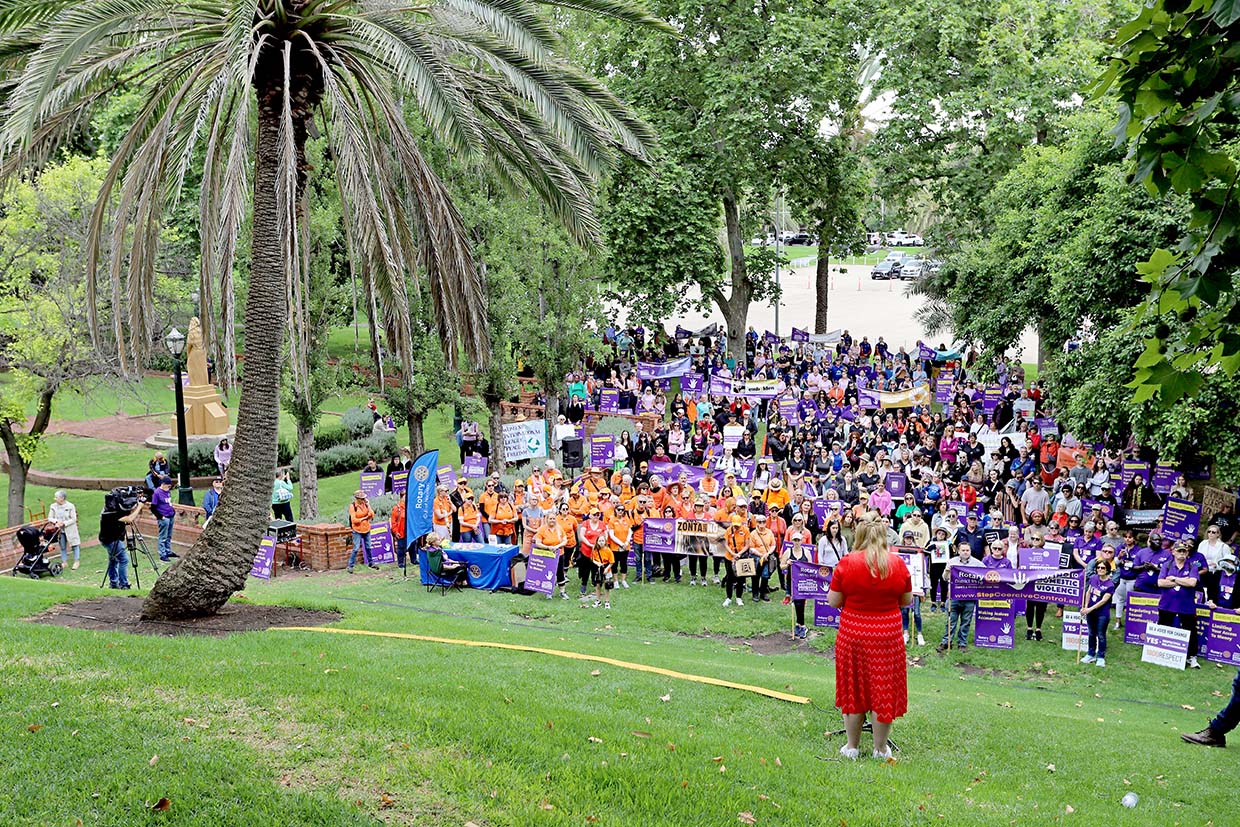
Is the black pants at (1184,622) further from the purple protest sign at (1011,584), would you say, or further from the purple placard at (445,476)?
the purple placard at (445,476)

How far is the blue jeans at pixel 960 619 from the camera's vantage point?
15695 millimetres

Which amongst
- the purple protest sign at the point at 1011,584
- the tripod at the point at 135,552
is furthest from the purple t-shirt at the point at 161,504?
the purple protest sign at the point at 1011,584

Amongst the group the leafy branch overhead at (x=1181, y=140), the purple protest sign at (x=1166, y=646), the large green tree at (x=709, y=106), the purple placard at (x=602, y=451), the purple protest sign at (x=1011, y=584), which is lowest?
the purple protest sign at (x=1166, y=646)

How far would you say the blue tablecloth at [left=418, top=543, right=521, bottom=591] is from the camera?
19.0m

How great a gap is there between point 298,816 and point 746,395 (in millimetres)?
26878

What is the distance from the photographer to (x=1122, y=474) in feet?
71.6

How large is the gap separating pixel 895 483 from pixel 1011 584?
6.82 meters

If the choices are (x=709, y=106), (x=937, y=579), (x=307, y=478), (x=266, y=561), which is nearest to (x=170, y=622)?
(x=266, y=561)

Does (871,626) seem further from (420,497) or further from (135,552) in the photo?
(135,552)

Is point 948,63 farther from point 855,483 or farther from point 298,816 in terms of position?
point 298,816

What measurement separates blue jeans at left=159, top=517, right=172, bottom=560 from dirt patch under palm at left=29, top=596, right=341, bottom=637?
→ 339 inches

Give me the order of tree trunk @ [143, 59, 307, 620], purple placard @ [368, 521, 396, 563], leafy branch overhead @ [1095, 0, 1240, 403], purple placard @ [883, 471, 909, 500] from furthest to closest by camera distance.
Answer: purple placard @ [883, 471, 909, 500], purple placard @ [368, 521, 396, 563], tree trunk @ [143, 59, 307, 620], leafy branch overhead @ [1095, 0, 1240, 403]

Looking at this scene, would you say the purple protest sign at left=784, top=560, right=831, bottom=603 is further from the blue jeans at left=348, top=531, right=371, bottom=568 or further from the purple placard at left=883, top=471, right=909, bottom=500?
the blue jeans at left=348, top=531, right=371, bottom=568

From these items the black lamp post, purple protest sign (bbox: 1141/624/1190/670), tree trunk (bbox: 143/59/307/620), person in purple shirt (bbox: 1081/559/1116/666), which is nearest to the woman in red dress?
tree trunk (bbox: 143/59/307/620)
